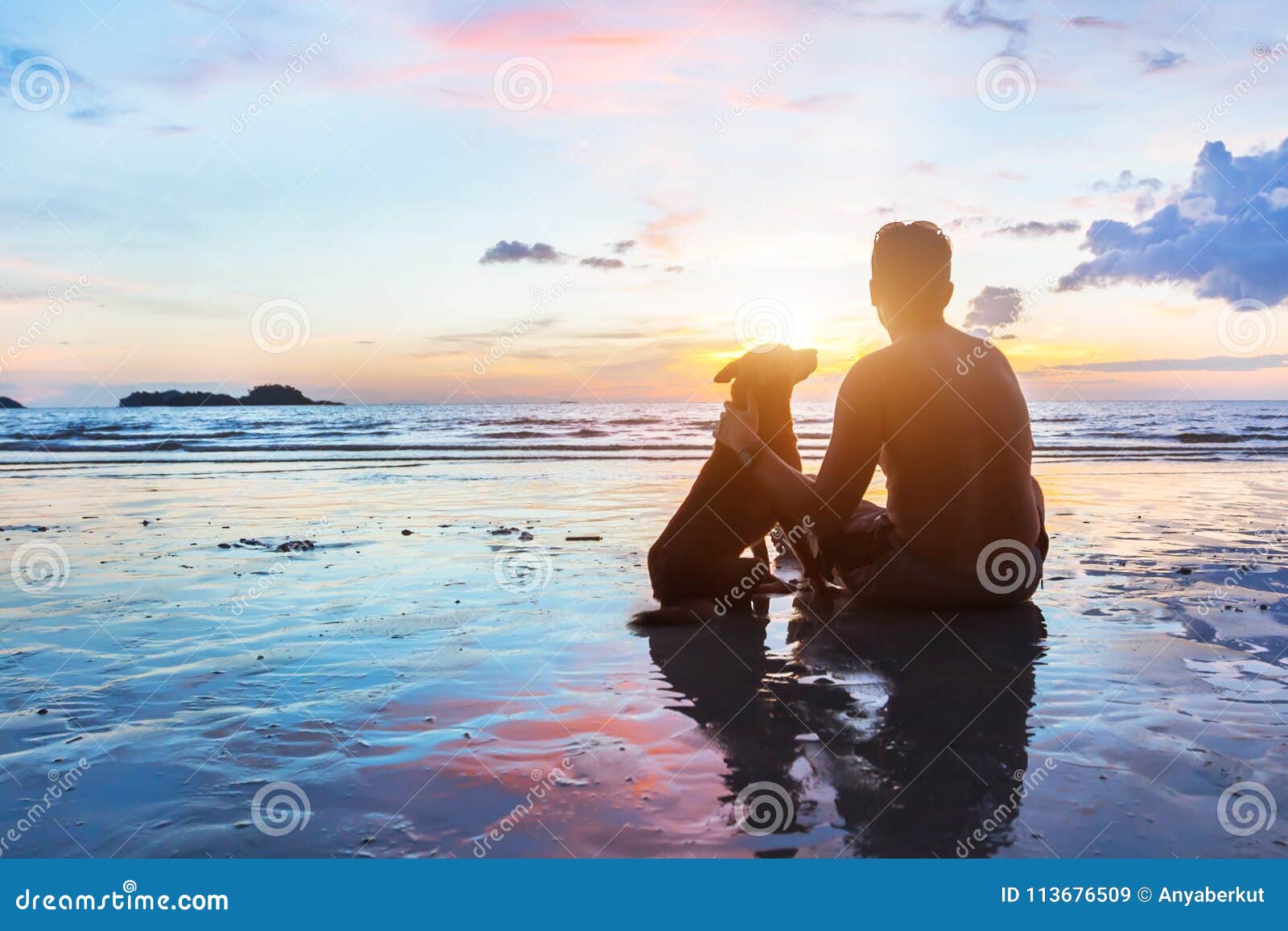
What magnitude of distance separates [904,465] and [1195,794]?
1.98 meters

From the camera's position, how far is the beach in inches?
93.1

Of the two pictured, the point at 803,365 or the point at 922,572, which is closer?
the point at 922,572

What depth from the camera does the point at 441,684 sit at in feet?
12.0

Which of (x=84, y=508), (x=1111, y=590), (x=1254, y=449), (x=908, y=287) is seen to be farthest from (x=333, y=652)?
(x=1254, y=449)

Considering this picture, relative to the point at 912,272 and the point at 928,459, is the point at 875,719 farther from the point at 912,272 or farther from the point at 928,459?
the point at 912,272

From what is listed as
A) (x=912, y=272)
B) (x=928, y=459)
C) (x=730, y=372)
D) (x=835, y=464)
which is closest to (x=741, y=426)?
(x=730, y=372)

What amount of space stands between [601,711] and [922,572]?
1972 mm

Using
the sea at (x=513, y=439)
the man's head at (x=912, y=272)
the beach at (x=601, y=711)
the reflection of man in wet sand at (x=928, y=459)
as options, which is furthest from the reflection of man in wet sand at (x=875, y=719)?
the sea at (x=513, y=439)

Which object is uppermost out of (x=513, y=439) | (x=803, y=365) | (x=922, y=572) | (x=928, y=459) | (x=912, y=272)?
(x=513, y=439)

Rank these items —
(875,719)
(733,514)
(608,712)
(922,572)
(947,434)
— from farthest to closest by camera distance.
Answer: (733,514) < (922,572) < (947,434) < (608,712) < (875,719)

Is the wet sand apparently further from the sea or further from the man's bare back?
the sea

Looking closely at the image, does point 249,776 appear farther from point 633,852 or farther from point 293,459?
point 293,459

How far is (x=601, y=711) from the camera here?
3322mm

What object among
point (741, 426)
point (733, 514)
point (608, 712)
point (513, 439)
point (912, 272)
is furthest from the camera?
point (513, 439)
